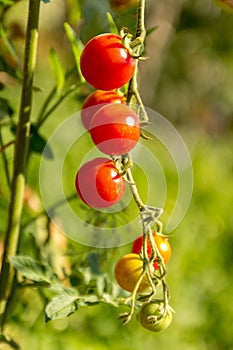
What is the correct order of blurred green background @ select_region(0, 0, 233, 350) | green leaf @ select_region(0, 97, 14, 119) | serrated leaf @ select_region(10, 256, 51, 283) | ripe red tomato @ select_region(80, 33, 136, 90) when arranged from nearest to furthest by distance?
ripe red tomato @ select_region(80, 33, 136, 90) < serrated leaf @ select_region(10, 256, 51, 283) < green leaf @ select_region(0, 97, 14, 119) < blurred green background @ select_region(0, 0, 233, 350)

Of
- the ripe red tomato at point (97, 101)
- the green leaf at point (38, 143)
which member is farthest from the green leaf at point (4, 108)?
the ripe red tomato at point (97, 101)

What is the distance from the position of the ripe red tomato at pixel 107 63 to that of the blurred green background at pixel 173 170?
0.28 metres

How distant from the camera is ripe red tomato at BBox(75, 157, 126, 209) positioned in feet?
3.10

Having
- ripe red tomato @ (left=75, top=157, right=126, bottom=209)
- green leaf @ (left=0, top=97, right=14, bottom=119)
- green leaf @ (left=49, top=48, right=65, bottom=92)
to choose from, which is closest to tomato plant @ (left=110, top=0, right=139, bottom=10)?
green leaf @ (left=49, top=48, right=65, bottom=92)

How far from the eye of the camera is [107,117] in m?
0.95

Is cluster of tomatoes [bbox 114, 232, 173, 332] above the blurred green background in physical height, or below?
above

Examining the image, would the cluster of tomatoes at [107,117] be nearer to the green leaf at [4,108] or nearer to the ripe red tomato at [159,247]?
the ripe red tomato at [159,247]

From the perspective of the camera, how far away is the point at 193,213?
2396mm

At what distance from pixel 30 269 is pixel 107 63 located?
0.95 feet

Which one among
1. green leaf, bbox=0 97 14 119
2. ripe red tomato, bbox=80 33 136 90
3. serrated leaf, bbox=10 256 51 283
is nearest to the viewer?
ripe red tomato, bbox=80 33 136 90

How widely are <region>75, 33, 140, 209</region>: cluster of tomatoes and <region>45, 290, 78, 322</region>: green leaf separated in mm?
125

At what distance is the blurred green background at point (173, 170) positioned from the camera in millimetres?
1509

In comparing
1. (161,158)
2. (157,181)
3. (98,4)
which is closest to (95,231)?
(98,4)

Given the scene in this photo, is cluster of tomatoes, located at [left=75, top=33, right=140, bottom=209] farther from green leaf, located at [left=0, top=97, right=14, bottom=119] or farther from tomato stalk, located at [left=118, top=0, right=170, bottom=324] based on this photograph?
green leaf, located at [left=0, top=97, right=14, bottom=119]
